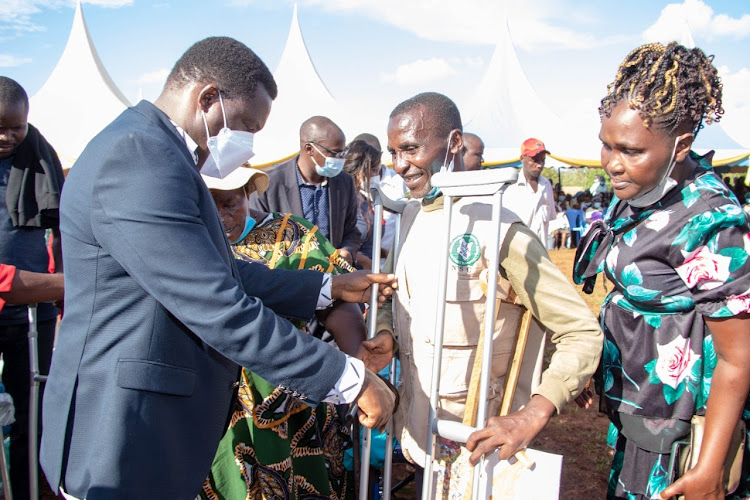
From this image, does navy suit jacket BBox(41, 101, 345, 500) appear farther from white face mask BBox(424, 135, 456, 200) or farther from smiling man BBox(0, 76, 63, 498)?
smiling man BBox(0, 76, 63, 498)

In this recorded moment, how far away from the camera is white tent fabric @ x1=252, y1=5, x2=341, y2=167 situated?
649 inches

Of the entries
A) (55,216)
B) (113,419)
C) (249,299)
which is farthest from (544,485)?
(55,216)

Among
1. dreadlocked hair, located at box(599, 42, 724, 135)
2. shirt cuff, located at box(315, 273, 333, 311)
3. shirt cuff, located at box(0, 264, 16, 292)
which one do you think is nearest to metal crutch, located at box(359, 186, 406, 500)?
shirt cuff, located at box(315, 273, 333, 311)

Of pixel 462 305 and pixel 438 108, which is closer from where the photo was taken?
pixel 462 305

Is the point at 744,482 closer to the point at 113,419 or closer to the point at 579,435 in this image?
the point at 113,419

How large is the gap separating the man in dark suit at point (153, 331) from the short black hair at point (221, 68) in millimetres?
11

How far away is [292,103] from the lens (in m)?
18.6

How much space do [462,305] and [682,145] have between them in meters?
1.05

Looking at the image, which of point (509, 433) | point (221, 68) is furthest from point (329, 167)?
point (509, 433)

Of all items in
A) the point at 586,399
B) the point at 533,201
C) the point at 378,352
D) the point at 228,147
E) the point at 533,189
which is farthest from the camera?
the point at 533,189

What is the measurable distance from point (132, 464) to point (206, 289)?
2.15 feet

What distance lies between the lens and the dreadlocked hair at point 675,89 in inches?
79.7

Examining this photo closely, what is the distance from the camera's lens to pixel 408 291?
2.49m

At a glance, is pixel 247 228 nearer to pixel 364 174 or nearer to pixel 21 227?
pixel 21 227
